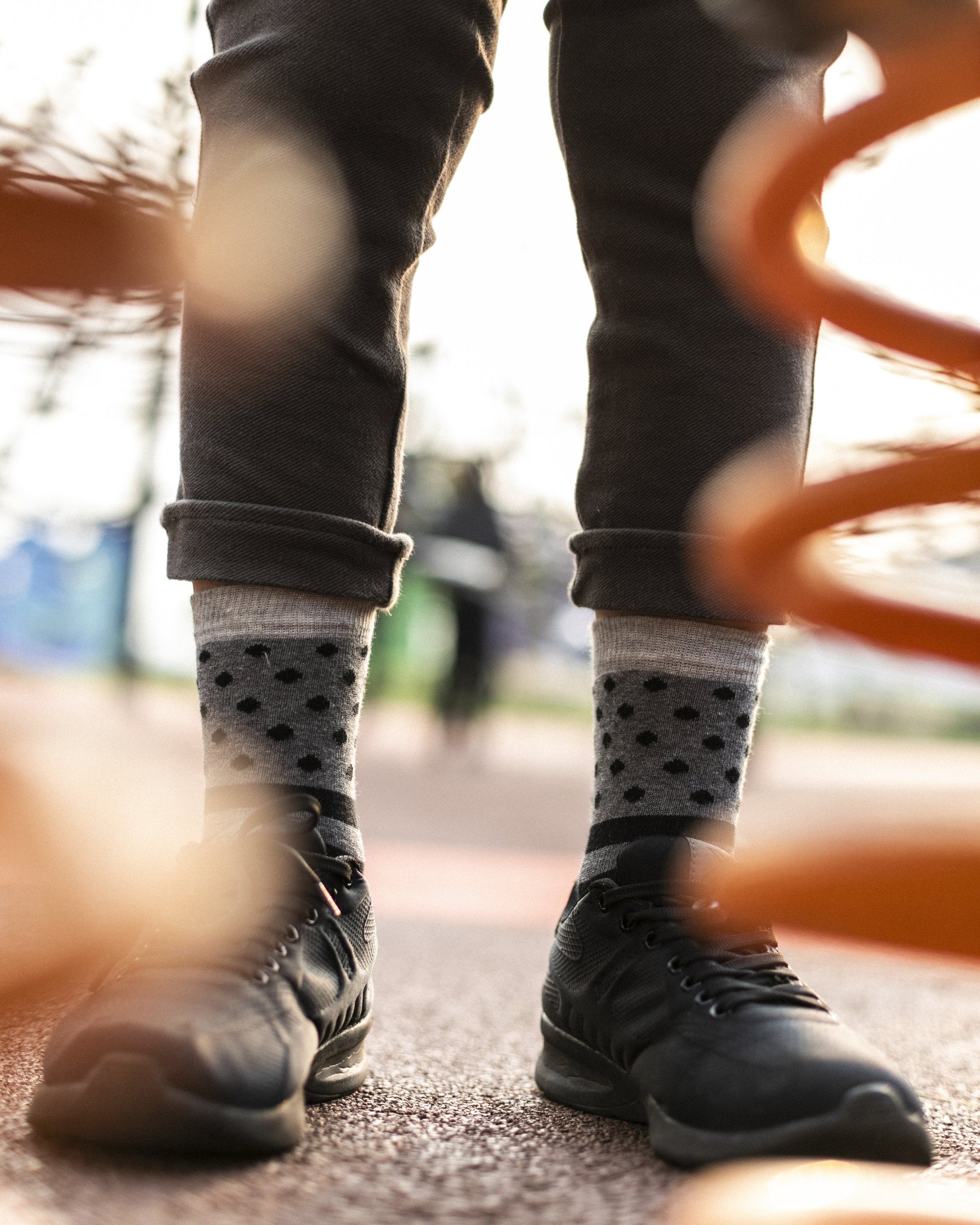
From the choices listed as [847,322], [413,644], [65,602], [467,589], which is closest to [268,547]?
[847,322]

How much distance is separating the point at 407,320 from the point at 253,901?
416 mm

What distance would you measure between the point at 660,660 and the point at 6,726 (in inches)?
59.2

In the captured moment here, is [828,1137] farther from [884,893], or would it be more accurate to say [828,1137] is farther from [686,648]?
[686,648]

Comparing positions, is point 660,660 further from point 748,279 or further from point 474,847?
point 474,847

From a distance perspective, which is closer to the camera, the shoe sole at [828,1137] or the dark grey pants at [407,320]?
the shoe sole at [828,1137]

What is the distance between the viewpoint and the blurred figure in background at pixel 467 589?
17.7ft

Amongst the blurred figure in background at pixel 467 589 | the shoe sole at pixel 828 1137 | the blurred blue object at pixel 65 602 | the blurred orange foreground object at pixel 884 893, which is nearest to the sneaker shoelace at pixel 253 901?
the shoe sole at pixel 828 1137

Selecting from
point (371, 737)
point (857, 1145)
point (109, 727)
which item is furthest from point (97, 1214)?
point (371, 737)

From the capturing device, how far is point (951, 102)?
0.39 m

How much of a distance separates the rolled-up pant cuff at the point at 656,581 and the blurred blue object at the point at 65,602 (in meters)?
5.68

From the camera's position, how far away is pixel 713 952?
0.67 m

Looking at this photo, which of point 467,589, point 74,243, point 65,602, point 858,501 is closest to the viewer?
point 74,243

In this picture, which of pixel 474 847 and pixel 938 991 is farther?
pixel 474 847

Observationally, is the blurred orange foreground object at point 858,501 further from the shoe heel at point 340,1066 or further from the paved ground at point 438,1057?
the shoe heel at point 340,1066
